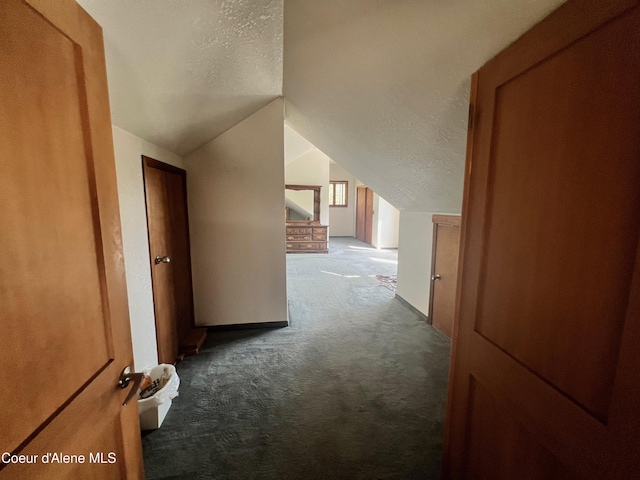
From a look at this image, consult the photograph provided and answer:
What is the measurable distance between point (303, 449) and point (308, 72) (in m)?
2.45

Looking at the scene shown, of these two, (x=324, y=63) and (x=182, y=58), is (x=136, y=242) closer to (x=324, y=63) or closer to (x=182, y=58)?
(x=182, y=58)

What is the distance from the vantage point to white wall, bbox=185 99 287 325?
265cm

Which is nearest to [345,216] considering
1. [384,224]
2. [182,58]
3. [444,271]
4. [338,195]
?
[338,195]

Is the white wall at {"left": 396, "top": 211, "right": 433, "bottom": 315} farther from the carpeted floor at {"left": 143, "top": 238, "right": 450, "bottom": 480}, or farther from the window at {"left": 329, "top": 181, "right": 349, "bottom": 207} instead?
the window at {"left": 329, "top": 181, "right": 349, "bottom": 207}

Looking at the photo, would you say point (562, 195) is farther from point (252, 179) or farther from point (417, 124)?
point (252, 179)

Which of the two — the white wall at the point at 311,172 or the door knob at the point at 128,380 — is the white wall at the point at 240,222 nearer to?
the door knob at the point at 128,380

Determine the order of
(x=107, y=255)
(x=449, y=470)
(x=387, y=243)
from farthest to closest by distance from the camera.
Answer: (x=387, y=243)
(x=449, y=470)
(x=107, y=255)

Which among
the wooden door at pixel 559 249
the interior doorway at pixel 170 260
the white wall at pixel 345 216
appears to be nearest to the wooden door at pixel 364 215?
the white wall at pixel 345 216

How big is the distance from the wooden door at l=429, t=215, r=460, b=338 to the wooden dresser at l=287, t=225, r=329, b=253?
4.52 meters

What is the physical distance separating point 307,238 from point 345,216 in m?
3.73

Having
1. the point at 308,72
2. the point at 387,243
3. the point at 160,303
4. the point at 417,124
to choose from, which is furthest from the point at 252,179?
the point at 387,243

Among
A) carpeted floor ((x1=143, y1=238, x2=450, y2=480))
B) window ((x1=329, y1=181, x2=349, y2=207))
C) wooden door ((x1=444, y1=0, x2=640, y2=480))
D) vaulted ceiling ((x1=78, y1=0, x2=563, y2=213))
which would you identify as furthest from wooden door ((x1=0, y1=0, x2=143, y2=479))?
window ((x1=329, y1=181, x2=349, y2=207))

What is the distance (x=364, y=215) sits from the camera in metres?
9.52

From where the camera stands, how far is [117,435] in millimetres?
819
